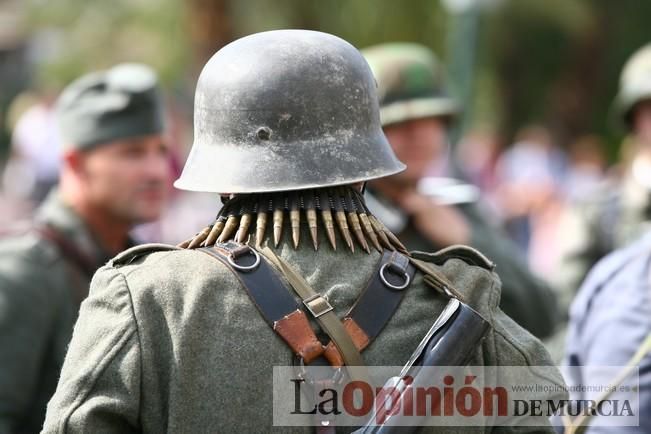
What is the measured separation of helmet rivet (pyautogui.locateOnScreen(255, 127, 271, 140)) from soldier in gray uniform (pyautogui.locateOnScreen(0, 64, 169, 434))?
196 centimetres

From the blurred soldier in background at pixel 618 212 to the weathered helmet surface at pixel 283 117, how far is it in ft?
13.3

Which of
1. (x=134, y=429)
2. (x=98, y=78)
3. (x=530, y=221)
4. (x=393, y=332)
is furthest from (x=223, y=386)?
(x=530, y=221)

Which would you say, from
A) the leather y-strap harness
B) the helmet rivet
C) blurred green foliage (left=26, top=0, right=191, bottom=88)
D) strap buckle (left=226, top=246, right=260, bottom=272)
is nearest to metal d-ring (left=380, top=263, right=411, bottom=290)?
the leather y-strap harness

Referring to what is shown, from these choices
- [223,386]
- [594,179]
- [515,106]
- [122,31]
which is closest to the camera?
[223,386]

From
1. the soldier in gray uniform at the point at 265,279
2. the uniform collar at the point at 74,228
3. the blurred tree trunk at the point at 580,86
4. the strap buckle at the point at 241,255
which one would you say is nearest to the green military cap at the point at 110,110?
the uniform collar at the point at 74,228

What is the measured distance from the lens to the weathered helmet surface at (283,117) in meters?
2.68

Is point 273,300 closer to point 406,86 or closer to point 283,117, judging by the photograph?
point 283,117

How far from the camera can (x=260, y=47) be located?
2.72 metres

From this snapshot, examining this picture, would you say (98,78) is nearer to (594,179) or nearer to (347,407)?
(347,407)

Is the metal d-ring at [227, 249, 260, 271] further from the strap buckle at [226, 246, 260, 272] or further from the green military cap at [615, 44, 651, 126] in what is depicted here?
the green military cap at [615, 44, 651, 126]

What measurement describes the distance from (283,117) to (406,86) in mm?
3485

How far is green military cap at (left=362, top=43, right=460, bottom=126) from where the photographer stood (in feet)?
19.6

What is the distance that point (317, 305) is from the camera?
2.58m

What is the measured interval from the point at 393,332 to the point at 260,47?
27.8 inches
